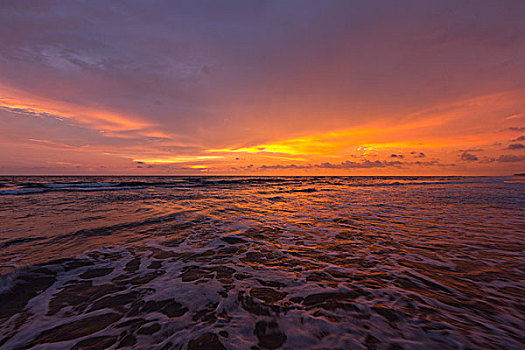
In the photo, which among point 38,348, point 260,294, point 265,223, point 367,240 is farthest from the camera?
point 265,223

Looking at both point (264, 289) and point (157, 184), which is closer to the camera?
point (264, 289)

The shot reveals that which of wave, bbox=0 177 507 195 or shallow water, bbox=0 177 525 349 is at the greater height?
wave, bbox=0 177 507 195

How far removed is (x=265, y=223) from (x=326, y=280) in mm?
5103

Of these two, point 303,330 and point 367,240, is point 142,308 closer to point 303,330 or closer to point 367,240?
point 303,330

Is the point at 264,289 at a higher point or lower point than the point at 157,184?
lower

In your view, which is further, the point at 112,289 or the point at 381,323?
the point at 112,289

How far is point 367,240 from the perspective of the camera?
6.64 m

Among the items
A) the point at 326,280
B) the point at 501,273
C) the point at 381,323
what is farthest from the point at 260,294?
the point at 501,273

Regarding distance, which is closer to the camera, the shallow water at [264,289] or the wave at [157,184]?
the shallow water at [264,289]

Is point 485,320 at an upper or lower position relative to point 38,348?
upper

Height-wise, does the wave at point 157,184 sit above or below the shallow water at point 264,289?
above

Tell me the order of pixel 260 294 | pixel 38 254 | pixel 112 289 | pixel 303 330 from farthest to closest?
pixel 38 254
pixel 112 289
pixel 260 294
pixel 303 330

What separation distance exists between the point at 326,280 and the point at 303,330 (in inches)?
58.3

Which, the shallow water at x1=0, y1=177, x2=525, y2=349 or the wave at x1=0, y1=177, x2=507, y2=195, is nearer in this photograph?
the shallow water at x1=0, y1=177, x2=525, y2=349
